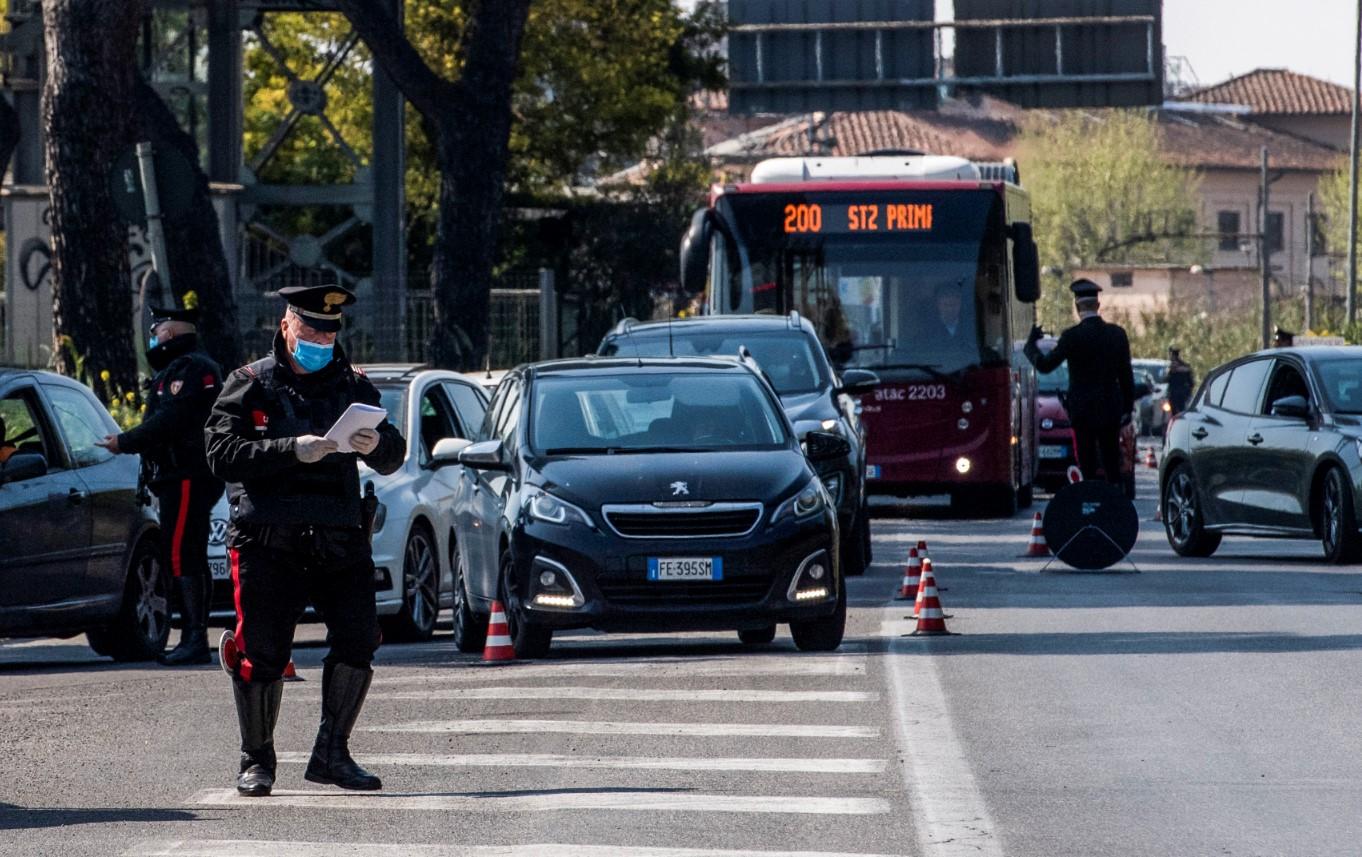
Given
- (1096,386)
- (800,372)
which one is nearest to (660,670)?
(800,372)

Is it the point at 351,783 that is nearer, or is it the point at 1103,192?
the point at 351,783

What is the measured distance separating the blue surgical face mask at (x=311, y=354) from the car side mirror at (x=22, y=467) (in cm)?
500

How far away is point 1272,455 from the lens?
2134 centimetres

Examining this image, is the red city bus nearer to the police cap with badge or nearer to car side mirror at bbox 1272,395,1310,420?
car side mirror at bbox 1272,395,1310,420

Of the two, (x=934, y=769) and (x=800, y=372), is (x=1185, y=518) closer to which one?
(x=800, y=372)

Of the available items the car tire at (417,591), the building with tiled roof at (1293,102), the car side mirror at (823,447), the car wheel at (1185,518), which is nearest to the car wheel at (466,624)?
the car tire at (417,591)

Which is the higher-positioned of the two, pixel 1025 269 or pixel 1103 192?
pixel 1103 192

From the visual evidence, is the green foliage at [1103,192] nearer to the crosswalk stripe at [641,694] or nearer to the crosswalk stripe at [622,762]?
the crosswalk stripe at [641,694]

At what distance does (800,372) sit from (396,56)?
11701mm

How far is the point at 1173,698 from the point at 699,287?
14223mm

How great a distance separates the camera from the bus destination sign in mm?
26906

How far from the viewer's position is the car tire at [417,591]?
53.8ft

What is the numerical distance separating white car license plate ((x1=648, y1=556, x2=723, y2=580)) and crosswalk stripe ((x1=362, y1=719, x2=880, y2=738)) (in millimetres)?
2233

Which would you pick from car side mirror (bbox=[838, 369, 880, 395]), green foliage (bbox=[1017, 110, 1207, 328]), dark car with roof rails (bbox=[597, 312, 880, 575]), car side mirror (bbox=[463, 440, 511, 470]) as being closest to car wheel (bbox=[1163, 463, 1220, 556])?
dark car with roof rails (bbox=[597, 312, 880, 575])
